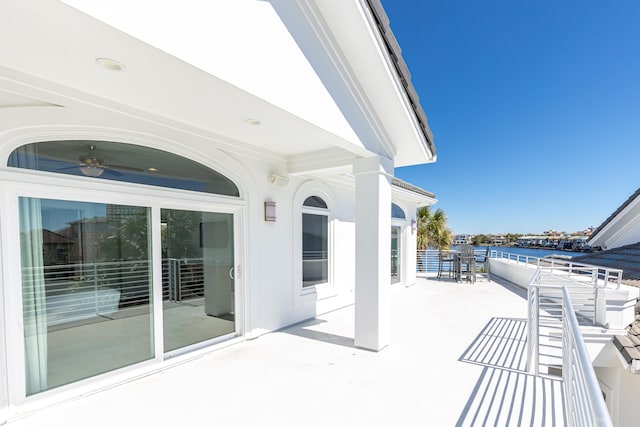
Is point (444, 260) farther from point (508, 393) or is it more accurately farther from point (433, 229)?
point (508, 393)

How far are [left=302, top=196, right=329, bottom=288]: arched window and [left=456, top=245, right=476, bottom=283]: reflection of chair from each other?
7351mm

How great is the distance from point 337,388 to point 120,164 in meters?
4.10

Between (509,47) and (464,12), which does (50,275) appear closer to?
(464,12)

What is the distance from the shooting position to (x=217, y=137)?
4609mm

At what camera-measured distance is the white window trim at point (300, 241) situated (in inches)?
251

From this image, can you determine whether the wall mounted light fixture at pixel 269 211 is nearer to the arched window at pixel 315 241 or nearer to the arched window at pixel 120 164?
the arched window at pixel 120 164

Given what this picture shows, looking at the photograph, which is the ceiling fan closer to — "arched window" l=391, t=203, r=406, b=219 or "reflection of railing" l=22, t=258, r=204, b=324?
"reflection of railing" l=22, t=258, r=204, b=324

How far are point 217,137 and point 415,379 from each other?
4607 millimetres

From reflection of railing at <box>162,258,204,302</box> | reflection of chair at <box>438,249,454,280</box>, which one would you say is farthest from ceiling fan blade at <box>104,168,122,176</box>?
reflection of chair at <box>438,249,454,280</box>

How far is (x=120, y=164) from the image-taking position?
3.85 m

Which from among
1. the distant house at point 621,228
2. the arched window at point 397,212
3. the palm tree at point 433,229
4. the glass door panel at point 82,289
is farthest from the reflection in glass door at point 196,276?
the palm tree at point 433,229

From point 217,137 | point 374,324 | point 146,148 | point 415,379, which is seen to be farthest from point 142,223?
point 415,379

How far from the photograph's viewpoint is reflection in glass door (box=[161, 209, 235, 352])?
441cm

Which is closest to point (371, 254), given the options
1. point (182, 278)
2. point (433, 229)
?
point (182, 278)
